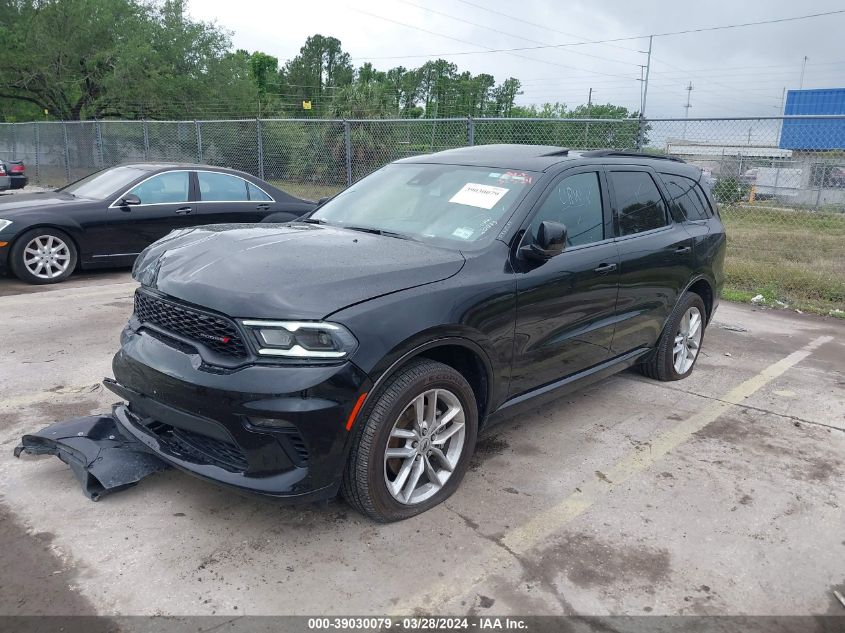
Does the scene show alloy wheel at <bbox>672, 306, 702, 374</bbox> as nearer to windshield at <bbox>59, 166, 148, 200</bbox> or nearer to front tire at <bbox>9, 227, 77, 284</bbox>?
windshield at <bbox>59, 166, 148, 200</bbox>

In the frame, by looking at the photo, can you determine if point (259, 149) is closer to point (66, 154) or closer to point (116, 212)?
point (116, 212)

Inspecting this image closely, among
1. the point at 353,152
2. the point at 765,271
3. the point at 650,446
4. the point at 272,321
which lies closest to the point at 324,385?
the point at 272,321

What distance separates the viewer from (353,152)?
44.2ft

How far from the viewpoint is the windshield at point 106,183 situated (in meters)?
8.56

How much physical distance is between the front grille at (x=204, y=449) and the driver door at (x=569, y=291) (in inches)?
61.0

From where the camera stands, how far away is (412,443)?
3227mm

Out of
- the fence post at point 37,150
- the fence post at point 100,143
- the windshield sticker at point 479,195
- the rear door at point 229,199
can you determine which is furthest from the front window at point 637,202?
the fence post at point 37,150

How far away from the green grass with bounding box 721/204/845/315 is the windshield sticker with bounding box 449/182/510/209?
619 cm

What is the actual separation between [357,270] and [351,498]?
3.43 ft

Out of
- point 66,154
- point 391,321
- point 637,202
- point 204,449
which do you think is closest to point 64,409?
point 204,449

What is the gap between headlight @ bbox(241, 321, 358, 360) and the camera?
9.19 feet

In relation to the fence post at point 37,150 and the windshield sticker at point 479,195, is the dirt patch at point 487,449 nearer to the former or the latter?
the windshield sticker at point 479,195

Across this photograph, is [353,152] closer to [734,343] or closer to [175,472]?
[734,343]

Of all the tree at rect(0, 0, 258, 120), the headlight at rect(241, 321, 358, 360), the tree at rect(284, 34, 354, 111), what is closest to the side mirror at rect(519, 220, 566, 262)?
the headlight at rect(241, 321, 358, 360)
